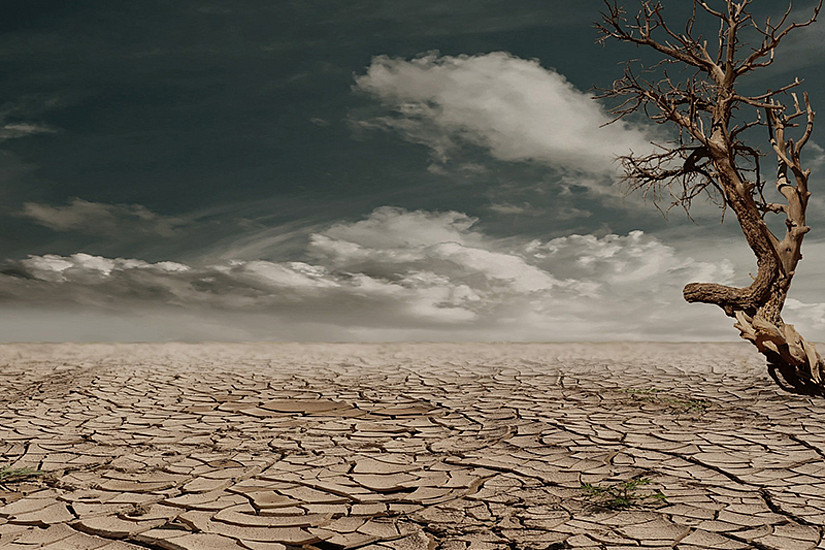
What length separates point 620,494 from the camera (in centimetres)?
307

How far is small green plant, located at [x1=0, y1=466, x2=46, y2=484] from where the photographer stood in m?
3.43

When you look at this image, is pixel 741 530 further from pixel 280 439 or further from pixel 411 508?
pixel 280 439

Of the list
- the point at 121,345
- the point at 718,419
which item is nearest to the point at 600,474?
the point at 718,419

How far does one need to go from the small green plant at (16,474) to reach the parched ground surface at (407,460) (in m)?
0.03

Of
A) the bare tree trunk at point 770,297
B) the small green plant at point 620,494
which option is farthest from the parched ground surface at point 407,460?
the bare tree trunk at point 770,297

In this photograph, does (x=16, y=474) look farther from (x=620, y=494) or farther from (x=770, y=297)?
(x=770, y=297)

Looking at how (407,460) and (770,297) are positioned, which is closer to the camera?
(407,460)

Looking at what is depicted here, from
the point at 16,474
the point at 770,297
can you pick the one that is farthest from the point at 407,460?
the point at 770,297

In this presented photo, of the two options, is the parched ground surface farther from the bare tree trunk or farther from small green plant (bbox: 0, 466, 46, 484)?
the bare tree trunk

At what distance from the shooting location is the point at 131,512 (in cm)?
295

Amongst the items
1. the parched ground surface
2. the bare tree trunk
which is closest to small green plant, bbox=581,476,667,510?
the parched ground surface

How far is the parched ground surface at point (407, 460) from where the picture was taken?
2.70m

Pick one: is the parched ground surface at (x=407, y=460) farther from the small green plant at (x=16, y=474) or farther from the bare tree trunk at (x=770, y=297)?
the bare tree trunk at (x=770, y=297)

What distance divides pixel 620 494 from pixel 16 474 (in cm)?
291
